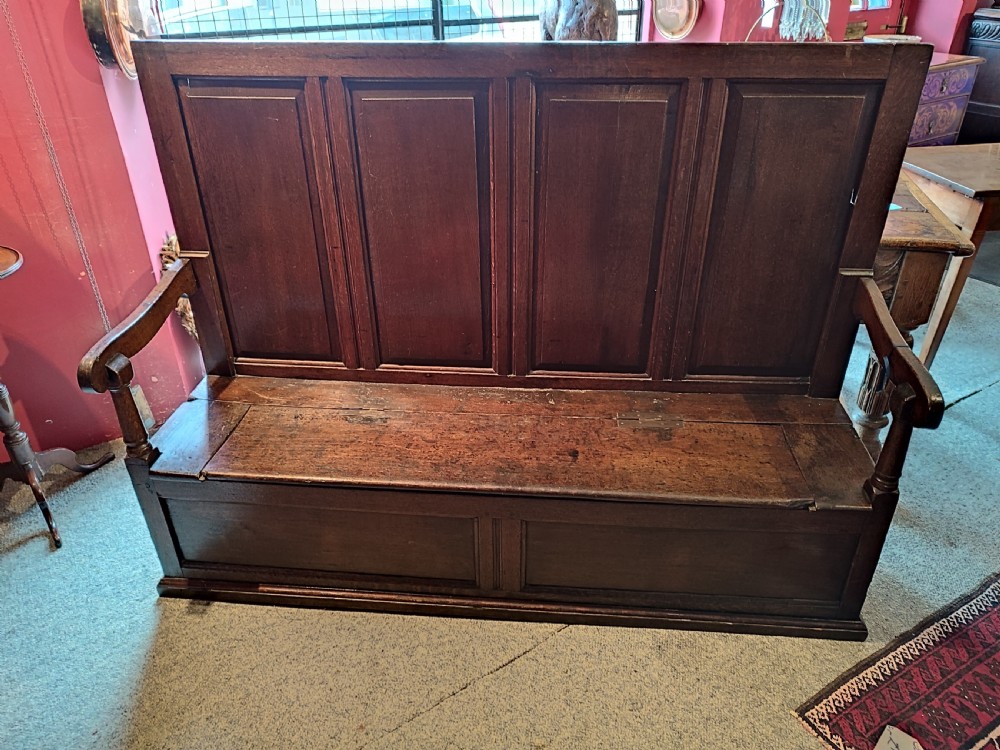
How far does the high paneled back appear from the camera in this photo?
60.1 inches

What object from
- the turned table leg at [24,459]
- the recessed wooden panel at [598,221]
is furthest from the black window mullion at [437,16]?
the turned table leg at [24,459]

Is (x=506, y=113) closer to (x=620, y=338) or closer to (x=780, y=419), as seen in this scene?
(x=620, y=338)

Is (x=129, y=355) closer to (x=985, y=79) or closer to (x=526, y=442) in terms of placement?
(x=526, y=442)

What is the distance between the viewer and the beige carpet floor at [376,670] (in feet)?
5.03

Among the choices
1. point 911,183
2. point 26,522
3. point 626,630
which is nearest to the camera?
point 626,630

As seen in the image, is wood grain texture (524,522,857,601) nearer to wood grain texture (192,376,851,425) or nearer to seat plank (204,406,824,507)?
seat plank (204,406,824,507)

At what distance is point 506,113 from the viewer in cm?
157

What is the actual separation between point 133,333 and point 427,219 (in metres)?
0.73

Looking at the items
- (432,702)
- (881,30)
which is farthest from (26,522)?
(881,30)

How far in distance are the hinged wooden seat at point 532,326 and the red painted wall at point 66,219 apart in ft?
1.52

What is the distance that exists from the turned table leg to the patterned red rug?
202 centimetres

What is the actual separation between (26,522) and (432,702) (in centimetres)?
139

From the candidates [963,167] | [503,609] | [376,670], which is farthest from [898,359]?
[963,167]

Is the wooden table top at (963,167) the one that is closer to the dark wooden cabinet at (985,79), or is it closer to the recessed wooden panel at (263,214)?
the recessed wooden panel at (263,214)
